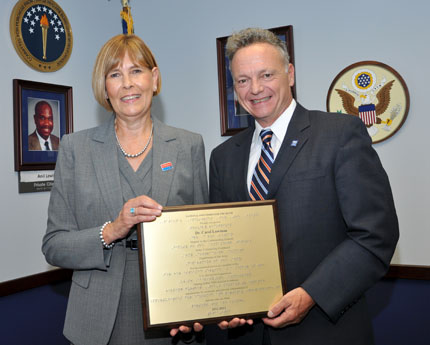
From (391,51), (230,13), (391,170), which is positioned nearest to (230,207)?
(391,170)

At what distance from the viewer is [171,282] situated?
4.77ft

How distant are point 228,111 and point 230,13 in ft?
2.71

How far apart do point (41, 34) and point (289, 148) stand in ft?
7.88

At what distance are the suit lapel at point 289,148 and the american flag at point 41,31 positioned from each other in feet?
7.43

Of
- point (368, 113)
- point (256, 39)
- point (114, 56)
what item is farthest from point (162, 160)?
point (368, 113)

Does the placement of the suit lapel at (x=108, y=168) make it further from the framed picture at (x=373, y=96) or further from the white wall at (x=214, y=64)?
the framed picture at (x=373, y=96)

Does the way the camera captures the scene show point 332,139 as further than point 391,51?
No

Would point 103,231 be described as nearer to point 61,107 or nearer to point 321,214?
point 321,214

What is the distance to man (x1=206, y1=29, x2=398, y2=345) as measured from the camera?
4.73ft

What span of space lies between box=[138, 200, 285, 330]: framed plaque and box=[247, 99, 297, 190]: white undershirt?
28 centimetres

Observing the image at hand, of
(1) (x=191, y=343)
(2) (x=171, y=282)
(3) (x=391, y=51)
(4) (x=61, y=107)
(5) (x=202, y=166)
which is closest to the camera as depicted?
(2) (x=171, y=282)

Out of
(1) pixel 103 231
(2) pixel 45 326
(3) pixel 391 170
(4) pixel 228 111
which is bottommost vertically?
(2) pixel 45 326

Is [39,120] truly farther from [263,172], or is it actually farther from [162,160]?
[263,172]

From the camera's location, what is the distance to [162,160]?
5.68 ft
